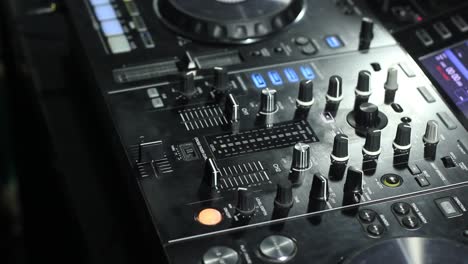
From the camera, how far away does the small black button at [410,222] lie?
1252 mm

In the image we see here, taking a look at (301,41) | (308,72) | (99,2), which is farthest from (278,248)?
(99,2)

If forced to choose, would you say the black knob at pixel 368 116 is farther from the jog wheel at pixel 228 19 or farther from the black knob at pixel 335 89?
the jog wheel at pixel 228 19

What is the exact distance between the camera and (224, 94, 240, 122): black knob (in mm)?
1497

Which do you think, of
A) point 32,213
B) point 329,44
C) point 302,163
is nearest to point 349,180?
point 302,163

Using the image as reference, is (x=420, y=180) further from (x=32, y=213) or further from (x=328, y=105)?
(x=32, y=213)

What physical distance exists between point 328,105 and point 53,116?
26.1 inches

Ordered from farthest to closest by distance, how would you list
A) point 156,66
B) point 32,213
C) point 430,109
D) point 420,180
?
1. point 32,213
2. point 156,66
3. point 430,109
4. point 420,180

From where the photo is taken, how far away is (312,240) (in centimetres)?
124

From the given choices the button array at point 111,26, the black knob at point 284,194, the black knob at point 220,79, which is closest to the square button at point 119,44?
the button array at point 111,26

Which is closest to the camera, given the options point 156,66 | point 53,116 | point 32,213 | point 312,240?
point 312,240

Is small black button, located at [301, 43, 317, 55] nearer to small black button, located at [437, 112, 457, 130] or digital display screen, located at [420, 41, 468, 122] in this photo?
digital display screen, located at [420, 41, 468, 122]

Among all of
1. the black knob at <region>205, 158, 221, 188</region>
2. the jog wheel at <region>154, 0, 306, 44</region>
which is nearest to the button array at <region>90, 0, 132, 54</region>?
the jog wheel at <region>154, 0, 306, 44</region>

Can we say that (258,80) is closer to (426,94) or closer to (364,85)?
(364,85)

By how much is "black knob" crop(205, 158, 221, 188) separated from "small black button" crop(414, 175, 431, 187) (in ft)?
1.07
